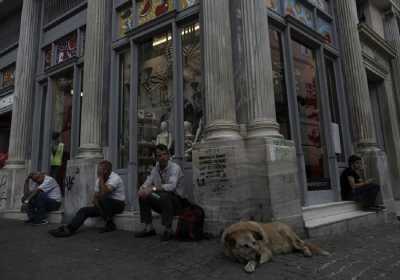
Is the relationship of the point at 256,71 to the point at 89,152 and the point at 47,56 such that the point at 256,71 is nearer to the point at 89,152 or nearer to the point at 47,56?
the point at 89,152

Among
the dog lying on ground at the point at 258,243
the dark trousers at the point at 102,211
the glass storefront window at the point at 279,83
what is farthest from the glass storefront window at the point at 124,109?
the dog lying on ground at the point at 258,243

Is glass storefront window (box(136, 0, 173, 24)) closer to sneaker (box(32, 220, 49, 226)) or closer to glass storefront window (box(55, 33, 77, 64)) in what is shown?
glass storefront window (box(55, 33, 77, 64))

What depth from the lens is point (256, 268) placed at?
10.4ft

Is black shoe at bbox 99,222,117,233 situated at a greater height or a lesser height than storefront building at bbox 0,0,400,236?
lesser

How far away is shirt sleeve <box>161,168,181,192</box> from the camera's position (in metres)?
4.79

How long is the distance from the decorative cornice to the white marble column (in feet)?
34.2

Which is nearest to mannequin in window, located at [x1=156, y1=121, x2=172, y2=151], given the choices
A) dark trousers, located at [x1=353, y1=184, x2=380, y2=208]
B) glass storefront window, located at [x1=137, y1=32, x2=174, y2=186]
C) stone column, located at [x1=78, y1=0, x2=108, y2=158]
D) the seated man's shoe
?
glass storefront window, located at [x1=137, y1=32, x2=174, y2=186]

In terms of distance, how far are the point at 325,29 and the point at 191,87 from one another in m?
4.33

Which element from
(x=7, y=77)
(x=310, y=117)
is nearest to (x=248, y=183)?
(x=310, y=117)

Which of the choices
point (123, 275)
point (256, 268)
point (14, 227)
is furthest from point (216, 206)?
point (14, 227)

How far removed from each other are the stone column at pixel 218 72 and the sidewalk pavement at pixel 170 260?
1851mm

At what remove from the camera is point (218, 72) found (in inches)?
203

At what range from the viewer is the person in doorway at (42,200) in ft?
23.0

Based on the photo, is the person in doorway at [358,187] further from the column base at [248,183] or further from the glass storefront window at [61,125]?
the glass storefront window at [61,125]
